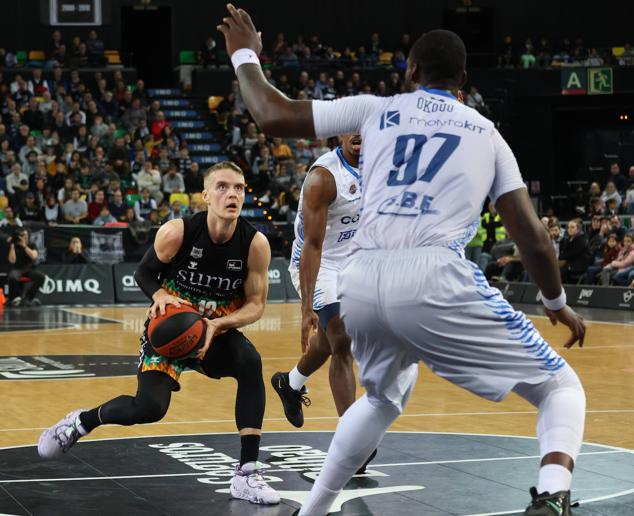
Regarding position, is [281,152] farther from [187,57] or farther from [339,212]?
[339,212]

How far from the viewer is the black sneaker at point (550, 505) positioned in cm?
382

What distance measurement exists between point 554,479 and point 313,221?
9.60 ft

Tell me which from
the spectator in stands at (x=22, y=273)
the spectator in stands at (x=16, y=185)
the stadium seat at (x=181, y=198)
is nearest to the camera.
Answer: the spectator in stands at (x=22, y=273)

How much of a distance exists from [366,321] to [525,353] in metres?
0.58

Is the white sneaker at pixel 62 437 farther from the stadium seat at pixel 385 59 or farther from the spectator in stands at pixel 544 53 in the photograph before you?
the spectator in stands at pixel 544 53

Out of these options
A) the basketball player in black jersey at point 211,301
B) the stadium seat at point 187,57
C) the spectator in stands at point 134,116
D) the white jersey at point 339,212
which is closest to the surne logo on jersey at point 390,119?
the basketball player in black jersey at point 211,301

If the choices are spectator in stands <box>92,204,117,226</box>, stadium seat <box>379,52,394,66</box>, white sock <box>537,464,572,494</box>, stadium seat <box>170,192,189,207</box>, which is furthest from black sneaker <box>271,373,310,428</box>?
stadium seat <box>379,52,394,66</box>

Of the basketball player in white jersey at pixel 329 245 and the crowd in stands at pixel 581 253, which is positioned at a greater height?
the basketball player in white jersey at pixel 329 245

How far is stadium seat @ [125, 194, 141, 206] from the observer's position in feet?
75.8

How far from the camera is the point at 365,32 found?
35156 millimetres

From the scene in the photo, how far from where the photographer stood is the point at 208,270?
6125 millimetres

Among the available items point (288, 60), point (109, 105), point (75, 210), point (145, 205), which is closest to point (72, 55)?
point (109, 105)

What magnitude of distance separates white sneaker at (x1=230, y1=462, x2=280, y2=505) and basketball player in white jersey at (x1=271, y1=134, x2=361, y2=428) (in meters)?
0.76

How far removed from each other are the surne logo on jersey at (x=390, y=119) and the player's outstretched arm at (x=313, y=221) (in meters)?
1.99
